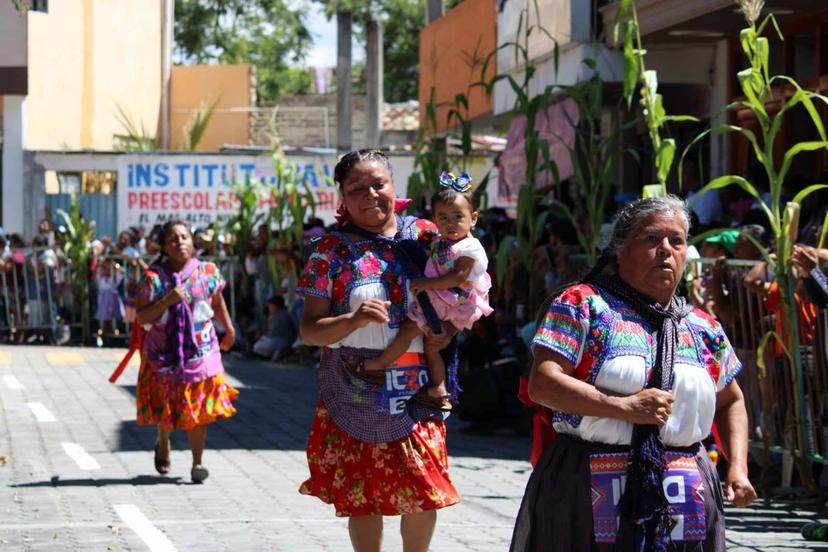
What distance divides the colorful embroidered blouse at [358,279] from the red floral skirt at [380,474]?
1.28 feet

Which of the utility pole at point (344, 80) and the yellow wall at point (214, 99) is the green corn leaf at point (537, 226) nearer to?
the utility pole at point (344, 80)

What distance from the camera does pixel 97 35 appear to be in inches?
1439

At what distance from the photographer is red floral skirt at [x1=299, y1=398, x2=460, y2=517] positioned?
6059 millimetres

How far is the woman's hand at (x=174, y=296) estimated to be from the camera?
10211 mm

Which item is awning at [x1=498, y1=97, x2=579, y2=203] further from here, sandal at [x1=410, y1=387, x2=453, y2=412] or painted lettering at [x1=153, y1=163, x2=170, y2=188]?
sandal at [x1=410, y1=387, x2=453, y2=412]

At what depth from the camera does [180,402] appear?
10.3m

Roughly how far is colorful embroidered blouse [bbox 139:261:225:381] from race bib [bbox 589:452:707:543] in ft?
19.8

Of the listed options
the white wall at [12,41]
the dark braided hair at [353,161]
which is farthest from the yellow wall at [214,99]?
the dark braided hair at [353,161]

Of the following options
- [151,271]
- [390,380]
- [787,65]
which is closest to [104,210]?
[787,65]

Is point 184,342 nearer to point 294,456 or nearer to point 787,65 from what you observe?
point 294,456

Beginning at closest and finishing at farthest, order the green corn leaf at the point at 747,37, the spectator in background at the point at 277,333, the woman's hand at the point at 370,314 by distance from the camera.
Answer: the woman's hand at the point at 370,314 → the green corn leaf at the point at 747,37 → the spectator in background at the point at 277,333

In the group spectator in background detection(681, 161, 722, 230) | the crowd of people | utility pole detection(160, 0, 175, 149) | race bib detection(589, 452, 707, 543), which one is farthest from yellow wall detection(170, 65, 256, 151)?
race bib detection(589, 452, 707, 543)

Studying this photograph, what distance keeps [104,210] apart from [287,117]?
16.2 m

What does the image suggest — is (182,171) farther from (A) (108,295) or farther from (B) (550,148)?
(B) (550,148)
